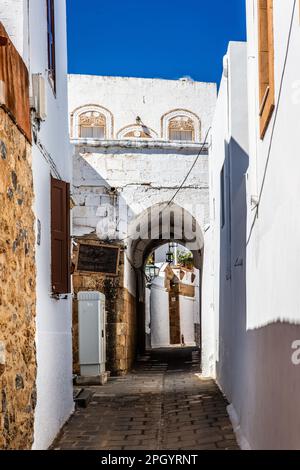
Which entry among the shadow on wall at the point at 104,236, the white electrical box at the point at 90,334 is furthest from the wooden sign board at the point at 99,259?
the white electrical box at the point at 90,334

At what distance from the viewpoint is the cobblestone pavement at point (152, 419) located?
6020 mm

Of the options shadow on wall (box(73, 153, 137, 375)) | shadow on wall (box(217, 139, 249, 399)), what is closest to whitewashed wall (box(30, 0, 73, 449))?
shadow on wall (box(217, 139, 249, 399))

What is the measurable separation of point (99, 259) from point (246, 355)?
6.49 m

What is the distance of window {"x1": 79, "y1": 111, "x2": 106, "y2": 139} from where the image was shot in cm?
2003

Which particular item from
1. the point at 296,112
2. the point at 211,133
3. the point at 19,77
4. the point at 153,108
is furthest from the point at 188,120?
the point at 296,112

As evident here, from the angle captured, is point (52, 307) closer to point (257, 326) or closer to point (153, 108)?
point (257, 326)

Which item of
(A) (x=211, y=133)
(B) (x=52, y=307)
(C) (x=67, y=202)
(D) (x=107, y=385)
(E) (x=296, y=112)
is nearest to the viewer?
(E) (x=296, y=112)

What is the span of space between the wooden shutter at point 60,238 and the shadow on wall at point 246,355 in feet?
6.71

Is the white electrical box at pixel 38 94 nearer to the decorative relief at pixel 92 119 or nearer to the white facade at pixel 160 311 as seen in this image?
the decorative relief at pixel 92 119

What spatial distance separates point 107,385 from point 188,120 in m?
12.1

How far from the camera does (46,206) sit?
639cm

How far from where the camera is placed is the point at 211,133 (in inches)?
460

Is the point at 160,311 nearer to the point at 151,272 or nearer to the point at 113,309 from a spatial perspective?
the point at 151,272
